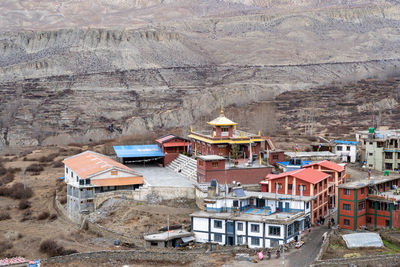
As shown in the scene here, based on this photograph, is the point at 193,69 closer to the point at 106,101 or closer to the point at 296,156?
the point at 106,101

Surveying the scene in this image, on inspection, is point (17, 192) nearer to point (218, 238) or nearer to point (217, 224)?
point (217, 224)

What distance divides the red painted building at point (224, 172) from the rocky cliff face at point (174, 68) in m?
34.2

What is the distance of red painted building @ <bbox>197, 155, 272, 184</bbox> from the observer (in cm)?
4222

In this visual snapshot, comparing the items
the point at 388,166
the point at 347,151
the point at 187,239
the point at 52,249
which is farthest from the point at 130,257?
the point at 347,151

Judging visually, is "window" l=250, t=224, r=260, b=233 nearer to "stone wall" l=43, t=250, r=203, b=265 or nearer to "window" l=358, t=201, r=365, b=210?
"stone wall" l=43, t=250, r=203, b=265

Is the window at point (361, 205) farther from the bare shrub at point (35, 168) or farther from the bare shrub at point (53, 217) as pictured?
the bare shrub at point (35, 168)

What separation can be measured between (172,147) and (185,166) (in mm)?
4032

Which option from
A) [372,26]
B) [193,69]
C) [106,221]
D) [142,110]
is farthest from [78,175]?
[372,26]

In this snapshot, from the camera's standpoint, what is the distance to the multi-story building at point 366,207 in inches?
1367

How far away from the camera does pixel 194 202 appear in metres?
41.0

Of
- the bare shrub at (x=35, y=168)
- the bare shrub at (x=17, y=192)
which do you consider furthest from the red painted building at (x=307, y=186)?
the bare shrub at (x=35, y=168)

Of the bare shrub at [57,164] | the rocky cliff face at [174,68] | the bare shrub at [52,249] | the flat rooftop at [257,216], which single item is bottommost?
the bare shrub at [52,249]

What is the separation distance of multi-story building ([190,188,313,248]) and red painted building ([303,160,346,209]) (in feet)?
15.5

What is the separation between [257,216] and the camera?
112 feet
